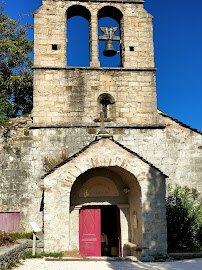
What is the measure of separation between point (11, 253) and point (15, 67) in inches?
494

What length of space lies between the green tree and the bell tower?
5084mm

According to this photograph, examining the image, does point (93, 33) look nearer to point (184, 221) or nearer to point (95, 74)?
point (95, 74)

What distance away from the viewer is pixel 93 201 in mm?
11672

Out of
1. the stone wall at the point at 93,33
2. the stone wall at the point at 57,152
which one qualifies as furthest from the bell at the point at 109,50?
the stone wall at the point at 57,152

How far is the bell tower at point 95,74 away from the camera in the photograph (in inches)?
491

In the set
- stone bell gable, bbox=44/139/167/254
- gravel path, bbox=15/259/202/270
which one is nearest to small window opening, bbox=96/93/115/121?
stone bell gable, bbox=44/139/167/254

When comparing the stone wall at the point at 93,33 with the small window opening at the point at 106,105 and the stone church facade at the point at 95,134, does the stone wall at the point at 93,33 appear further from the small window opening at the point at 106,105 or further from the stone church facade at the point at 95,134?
the small window opening at the point at 106,105

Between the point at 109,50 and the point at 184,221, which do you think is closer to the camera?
the point at 184,221

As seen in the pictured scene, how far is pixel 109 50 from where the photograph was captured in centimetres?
1296

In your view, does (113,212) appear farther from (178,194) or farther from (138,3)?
(138,3)

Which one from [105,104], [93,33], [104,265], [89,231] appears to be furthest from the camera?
[93,33]

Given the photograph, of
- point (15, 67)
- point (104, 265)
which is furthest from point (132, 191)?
point (15, 67)

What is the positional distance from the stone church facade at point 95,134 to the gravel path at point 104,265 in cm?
128

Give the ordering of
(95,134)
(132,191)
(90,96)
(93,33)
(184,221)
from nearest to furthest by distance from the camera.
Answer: (132,191)
(184,221)
(95,134)
(90,96)
(93,33)
